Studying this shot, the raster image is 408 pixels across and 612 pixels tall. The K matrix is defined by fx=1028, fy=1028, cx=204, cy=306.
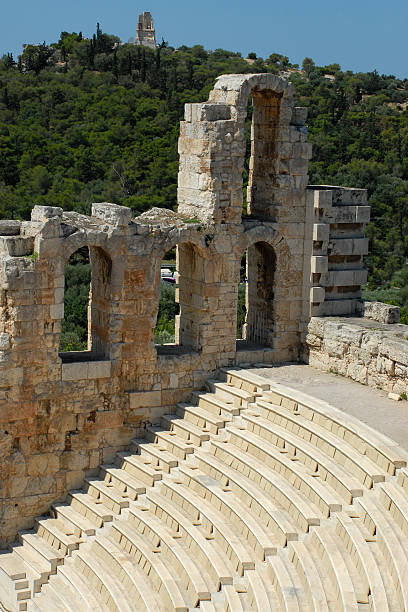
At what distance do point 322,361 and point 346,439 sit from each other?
354 cm

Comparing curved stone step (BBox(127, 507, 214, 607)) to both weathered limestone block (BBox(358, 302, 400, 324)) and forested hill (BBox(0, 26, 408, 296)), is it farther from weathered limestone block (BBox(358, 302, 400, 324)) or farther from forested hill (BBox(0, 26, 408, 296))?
forested hill (BBox(0, 26, 408, 296))

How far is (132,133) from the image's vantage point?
35156 millimetres

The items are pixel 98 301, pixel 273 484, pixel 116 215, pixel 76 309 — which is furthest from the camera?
pixel 76 309

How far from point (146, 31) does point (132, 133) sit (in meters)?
27.2

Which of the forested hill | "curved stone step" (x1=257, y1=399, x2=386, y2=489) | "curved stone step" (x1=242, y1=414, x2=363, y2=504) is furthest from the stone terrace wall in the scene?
the forested hill

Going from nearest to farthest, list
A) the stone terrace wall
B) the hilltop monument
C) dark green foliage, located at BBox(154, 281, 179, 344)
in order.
→ the stone terrace wall
dark green foliage, located at BBox(154, 281, 179, 344)
the hilltop monument

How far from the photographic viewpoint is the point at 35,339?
16547 millimetres

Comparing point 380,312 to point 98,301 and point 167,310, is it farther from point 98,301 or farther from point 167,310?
point 167,310

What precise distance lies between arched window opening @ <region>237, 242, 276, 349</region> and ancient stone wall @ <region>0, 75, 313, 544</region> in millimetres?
36

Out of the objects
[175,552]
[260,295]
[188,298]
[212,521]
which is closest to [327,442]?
[212,521]

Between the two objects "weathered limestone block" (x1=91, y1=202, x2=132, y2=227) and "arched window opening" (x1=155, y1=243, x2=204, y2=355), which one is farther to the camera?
"arched window opening" (x1=155, y1=243, x2=204, y2=355)

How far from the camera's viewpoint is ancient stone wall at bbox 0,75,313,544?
16562 millimetres

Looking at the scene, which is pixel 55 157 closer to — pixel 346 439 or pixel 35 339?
pixel 35 339

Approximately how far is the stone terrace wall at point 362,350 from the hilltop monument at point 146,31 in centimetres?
4370
